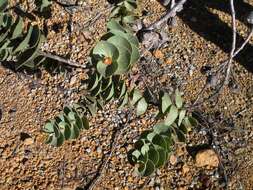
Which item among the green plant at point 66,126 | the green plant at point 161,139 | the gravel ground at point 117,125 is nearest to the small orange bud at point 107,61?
the green plant at point 161,139

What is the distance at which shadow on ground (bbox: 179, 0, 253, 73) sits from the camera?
94.7 inches

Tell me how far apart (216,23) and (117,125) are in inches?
27.0

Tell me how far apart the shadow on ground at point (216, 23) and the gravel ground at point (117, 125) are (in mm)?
19

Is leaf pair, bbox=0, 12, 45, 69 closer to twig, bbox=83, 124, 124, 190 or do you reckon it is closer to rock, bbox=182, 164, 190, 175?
twig, bbox=83, 124, 124, 190

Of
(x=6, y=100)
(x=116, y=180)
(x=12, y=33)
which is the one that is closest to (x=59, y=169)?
(x=116, y=180)

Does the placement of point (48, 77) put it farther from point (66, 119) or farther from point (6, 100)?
point (66, 119)

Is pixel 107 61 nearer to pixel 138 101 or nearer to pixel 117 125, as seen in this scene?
pixel 138 101

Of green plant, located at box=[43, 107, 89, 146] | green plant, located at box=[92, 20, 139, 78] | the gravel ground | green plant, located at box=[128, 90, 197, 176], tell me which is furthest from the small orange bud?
the gravel ground

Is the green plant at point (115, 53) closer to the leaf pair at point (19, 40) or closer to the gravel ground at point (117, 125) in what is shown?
the leaf pair at point (19, 40)

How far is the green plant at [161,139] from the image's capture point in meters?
1.00

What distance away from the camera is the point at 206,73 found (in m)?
2.32

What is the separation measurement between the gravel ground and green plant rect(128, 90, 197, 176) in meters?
0.79

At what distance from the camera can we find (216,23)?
251 cm

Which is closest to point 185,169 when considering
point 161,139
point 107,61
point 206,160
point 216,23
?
point 206,160
